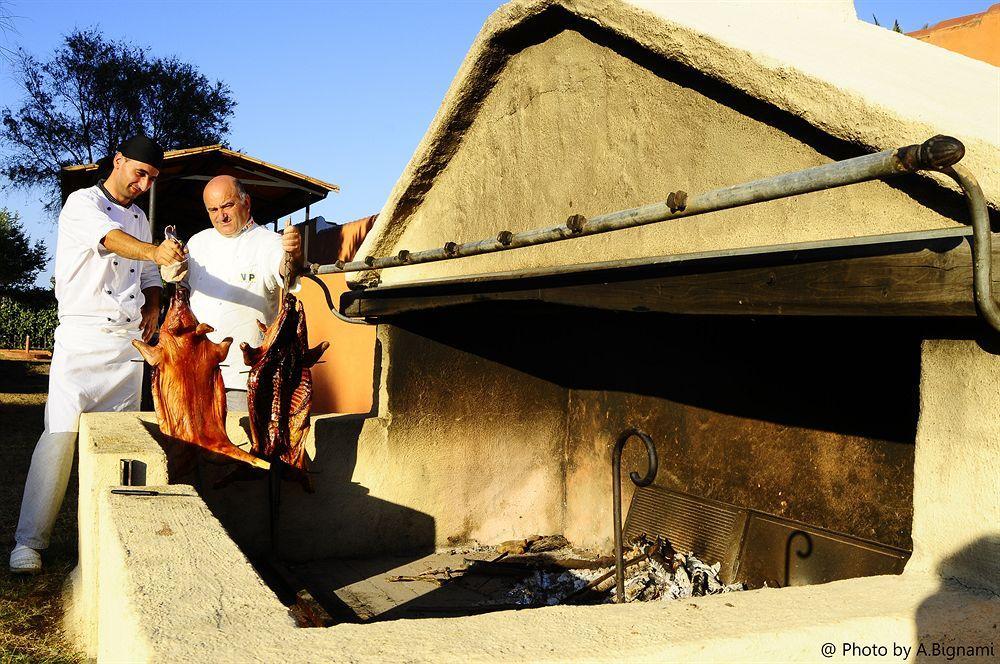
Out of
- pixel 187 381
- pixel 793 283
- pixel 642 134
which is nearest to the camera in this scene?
pixel 793 283

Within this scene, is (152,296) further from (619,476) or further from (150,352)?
(619,476)

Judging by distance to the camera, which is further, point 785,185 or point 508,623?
point 785,185

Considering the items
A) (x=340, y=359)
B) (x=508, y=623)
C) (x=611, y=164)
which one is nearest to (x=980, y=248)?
(x=508, y=623)

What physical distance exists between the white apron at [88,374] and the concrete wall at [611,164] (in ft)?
5.47

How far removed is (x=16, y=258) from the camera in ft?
68.3

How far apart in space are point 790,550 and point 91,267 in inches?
161

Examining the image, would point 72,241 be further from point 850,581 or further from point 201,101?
point 201,101

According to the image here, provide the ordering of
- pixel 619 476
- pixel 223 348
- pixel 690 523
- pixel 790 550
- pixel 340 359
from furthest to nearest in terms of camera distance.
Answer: pixel 340 359 < pixel 690 523 < pixel 223 348 < pixel 790 550 < pixel 619 476

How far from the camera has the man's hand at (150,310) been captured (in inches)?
195

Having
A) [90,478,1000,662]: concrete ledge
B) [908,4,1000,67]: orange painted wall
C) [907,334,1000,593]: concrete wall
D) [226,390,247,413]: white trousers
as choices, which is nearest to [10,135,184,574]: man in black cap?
[226,390,247,413]: white trousers

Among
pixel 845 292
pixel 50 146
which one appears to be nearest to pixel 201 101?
pixel 50 146

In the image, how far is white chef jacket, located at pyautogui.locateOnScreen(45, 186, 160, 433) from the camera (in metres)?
4.83

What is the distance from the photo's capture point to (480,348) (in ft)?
19.1

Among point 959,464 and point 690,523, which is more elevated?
point 959,464
